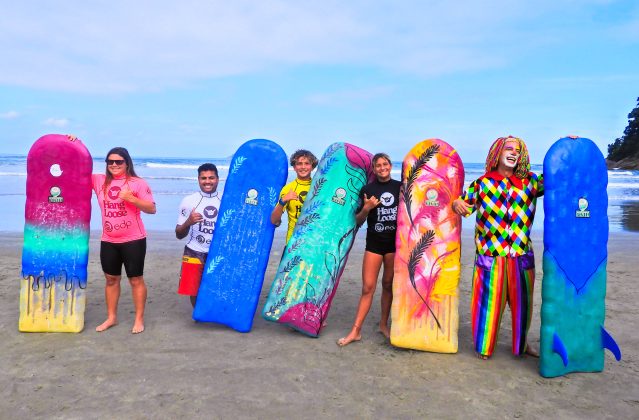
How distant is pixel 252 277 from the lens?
171 inches

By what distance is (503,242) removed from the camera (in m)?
3.49

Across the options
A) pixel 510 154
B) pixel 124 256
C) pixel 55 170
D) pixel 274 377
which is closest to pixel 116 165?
pixel 55 170

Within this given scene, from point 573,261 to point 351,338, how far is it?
174 centimetres

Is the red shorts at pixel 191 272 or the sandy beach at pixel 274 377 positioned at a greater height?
the red shorts at pixel 191 272

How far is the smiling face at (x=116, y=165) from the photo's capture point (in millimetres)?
3970

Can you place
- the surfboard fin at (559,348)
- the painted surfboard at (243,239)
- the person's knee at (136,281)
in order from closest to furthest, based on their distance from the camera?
the surfboard fin at (559,348)
the person's knee at (136,281)
the painted surfboard at (243,239)

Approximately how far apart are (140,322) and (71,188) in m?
1.27

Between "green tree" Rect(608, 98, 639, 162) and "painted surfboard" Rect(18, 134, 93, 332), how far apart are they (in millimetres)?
48705

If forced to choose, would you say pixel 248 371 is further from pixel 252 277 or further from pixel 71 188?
pixel 71 188

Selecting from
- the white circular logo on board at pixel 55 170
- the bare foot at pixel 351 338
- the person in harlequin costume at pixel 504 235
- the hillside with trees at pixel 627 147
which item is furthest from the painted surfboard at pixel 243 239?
the hillside with trees at pixel 627 147

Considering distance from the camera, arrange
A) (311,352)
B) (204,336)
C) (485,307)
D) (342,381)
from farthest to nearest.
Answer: (204,336) → (311,352) → (485,307) → (342,381)

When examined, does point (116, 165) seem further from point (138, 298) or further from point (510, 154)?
point (510, 154)

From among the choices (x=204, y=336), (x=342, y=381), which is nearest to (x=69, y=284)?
(x=204, y=336)

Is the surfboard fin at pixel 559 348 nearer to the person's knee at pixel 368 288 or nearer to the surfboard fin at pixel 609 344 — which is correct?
the surfboard fin at pixel 609 344
